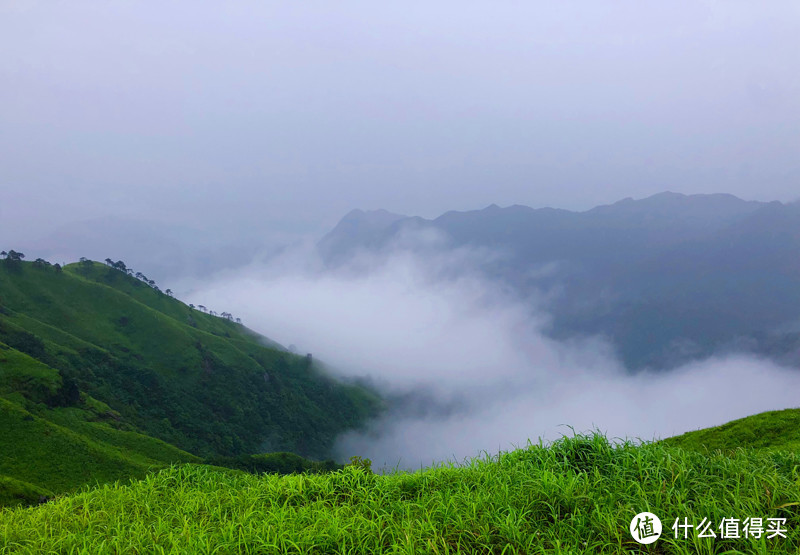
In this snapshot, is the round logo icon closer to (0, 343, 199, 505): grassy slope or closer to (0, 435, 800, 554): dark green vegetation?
(0, 435, 800, 554): dark green vegetation

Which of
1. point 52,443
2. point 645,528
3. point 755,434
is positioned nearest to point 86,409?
point 52,443

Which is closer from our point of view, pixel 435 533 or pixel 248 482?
pixel 435 533

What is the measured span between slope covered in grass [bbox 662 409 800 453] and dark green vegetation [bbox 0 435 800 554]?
1486 cm

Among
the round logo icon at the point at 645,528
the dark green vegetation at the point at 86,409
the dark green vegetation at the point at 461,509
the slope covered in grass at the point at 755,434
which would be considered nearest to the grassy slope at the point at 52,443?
the dark green vegetation at the point at 86,409

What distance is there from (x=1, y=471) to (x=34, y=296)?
13643 cm

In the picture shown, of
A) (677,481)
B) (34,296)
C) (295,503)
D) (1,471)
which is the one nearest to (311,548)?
(295,503)

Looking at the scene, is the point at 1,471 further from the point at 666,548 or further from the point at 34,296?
the point at 34,296

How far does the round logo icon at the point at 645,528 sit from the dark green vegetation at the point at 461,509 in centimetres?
11

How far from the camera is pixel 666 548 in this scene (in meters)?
6.34

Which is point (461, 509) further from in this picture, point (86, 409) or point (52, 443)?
point (86, 409)

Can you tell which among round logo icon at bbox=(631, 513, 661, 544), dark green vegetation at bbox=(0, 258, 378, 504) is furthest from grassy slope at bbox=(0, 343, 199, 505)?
round logo icon at bbox=(631, 513, 661, 544)

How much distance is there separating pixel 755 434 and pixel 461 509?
23461 millimetres

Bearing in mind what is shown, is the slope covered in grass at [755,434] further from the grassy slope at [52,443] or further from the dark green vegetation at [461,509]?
the grassy slope at [52,443]

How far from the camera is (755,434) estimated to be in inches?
914
